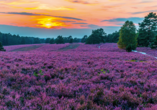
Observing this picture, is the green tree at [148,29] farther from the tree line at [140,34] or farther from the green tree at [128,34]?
the green tree at [128,34]

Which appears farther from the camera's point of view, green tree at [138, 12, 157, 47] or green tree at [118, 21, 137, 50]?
green tree at [138, 12, 157, 47]

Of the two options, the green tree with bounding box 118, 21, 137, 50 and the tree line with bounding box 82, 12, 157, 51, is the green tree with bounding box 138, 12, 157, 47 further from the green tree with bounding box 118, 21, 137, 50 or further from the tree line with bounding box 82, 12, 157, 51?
the green tree with bounding box 118, 21, 137, 50

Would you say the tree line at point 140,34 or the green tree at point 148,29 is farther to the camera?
the green tree at point 148,29

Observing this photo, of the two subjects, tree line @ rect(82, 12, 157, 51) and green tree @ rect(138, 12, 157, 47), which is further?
green tree @ rect(138, 12, 157, 47)

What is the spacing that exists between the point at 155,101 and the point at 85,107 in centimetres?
280

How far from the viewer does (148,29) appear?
151 ft

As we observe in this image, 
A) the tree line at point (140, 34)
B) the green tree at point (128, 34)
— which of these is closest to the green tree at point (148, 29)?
the tree line at point (140, 34)

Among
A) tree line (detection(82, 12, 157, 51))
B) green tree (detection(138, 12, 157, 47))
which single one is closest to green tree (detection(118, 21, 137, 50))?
tree line (detection(82, 12, 157, 51))

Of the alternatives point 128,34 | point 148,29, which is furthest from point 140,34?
point 128,34

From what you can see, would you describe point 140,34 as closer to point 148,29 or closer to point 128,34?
point 148,29

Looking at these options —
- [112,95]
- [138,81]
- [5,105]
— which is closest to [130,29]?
[138,81]

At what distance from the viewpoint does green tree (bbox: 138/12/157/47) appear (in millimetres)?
44200

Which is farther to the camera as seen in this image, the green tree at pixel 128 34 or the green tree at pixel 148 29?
the green tree at pixel 148 29

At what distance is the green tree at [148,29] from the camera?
4420cm
